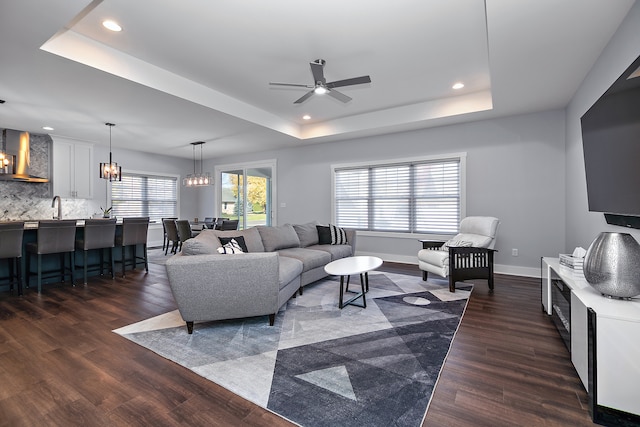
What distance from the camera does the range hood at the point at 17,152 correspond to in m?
5.47

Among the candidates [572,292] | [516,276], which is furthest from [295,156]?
[572,292]

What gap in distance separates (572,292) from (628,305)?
0.31 meters

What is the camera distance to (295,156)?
283 inches

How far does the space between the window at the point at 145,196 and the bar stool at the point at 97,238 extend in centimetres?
321

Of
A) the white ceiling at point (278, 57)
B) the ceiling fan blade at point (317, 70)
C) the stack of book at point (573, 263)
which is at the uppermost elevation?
the white ceiling at point (278, 57)

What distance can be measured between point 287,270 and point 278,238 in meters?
1.30

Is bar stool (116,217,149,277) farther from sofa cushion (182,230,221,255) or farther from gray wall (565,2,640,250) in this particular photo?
gray wall (565,2,640,250)

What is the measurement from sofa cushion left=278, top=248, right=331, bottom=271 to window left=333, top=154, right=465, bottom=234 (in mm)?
2202

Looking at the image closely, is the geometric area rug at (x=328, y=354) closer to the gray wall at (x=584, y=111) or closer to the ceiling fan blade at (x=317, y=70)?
the gray wall at (x=584, y=111)

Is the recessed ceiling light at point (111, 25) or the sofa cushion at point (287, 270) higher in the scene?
the recessed ceiling light at point (111, 25)

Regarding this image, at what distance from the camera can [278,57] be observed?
3.48 m

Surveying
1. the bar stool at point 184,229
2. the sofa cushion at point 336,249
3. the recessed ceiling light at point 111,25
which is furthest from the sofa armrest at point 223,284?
the bar stool at point 184,229

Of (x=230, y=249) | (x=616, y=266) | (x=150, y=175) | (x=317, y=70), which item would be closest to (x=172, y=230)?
A: (x=150, y=175)

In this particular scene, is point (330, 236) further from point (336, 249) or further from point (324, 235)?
point (336, 249)
